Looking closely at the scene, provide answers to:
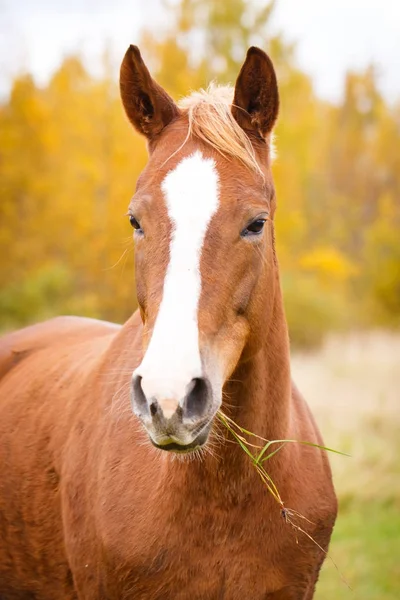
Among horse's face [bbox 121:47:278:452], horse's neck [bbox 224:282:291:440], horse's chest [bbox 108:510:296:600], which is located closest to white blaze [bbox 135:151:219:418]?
horse's face [bbox 121:47:278:452]

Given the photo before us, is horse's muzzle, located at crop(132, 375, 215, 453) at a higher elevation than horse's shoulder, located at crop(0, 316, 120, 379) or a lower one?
lower

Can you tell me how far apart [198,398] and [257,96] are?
1494 mm

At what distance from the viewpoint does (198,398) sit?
2252mm

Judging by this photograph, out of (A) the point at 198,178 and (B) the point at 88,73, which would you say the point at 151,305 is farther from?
(B) the point at 88,73

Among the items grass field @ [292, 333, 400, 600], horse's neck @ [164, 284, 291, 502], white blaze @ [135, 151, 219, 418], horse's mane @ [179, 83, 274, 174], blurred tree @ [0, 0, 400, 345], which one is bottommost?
grass field @ [292, 333, 400, 600]

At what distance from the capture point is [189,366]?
7.17ft

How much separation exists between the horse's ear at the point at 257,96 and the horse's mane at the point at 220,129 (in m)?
0.06

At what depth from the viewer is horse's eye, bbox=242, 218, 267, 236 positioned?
8.74 feet

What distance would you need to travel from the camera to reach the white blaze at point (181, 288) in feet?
7.03

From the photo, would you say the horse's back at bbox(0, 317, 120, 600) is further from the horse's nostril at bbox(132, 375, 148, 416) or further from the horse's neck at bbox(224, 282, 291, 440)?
the horse's nostril at bbox(132, 375, 148, 416)

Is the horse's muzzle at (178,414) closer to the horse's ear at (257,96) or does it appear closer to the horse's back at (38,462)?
the horse's ear at (257,96)

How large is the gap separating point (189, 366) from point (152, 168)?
1.04 metres

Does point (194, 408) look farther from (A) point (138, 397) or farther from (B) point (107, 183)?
(B) point (107, 183)

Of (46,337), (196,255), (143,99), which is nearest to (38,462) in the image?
(46,337)
